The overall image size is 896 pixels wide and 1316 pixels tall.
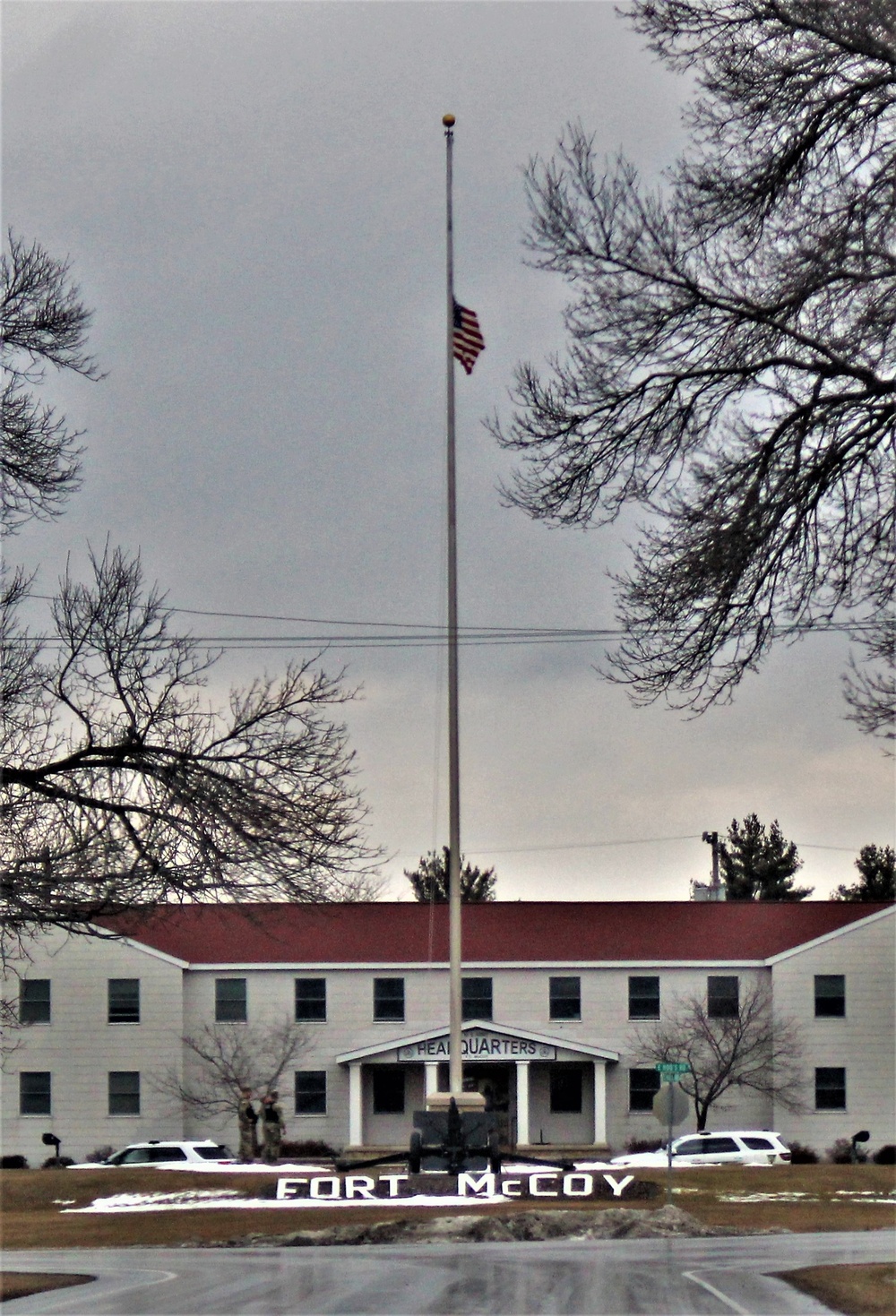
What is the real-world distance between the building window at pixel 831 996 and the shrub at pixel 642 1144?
19.0 feet

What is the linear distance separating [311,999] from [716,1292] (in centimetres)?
3487

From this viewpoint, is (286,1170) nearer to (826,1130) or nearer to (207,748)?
(207,748)

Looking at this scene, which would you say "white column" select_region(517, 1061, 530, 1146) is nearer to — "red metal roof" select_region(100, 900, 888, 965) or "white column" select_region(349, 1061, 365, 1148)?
"red metal roof" select_region(100, 900, 888, 965)

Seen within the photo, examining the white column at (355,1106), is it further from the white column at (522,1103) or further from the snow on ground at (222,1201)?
the snow on ground at (222,1201)

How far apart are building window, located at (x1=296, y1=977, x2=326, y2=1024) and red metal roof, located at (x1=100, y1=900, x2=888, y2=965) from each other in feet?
2.12

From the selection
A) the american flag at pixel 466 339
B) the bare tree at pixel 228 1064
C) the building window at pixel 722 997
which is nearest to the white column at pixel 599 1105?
the building window at pixel 722 997

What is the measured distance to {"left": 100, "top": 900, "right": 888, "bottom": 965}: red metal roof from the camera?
51.3 meters

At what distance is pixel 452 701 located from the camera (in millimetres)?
28328

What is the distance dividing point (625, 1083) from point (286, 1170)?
19230 millimetres

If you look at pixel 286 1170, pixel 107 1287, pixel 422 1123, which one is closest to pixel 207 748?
pixel 107 1287

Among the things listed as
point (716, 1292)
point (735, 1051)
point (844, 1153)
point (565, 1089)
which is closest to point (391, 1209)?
point (716, 1292)

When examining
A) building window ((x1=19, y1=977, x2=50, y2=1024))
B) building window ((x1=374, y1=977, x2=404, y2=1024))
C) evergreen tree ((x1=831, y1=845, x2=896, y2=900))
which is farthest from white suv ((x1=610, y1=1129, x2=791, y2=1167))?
evergreen tree ((x1=831, y1=845, x2=896, y2=900))

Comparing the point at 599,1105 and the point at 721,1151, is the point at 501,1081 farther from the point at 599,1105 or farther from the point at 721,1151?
the point at 721,1151

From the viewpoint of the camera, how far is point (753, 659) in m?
13.3
